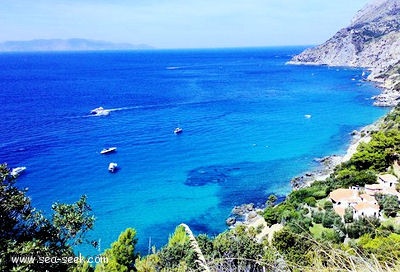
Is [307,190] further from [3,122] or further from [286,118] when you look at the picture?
[3,122]

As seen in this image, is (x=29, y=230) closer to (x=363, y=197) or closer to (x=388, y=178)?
(x=363, y=197)

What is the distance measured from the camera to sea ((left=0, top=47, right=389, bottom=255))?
31.7m

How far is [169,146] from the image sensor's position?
154 feet

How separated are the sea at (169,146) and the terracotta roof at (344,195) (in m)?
6.29

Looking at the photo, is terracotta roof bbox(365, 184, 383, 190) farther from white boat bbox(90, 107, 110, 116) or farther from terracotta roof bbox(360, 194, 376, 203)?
white boat bbox(90, 107, 110, 116)

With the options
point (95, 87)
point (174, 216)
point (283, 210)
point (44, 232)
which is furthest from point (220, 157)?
point (95, 87)

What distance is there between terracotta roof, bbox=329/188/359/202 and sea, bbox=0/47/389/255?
6.29m

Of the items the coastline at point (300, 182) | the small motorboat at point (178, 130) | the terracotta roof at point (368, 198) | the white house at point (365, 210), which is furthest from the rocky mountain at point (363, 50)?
the white house at point (365, 210)

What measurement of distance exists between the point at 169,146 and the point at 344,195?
25296mm

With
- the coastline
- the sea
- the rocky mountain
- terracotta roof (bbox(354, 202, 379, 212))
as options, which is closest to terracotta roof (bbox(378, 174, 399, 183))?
terracotta roof (bbox(354, 202, 379, 212))

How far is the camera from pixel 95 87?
94.8 metres

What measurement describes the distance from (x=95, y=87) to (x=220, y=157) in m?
61.2

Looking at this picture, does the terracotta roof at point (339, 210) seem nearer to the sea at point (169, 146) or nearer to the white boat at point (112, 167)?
the sea at point (169, 146)

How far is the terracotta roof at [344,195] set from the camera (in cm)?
2529
